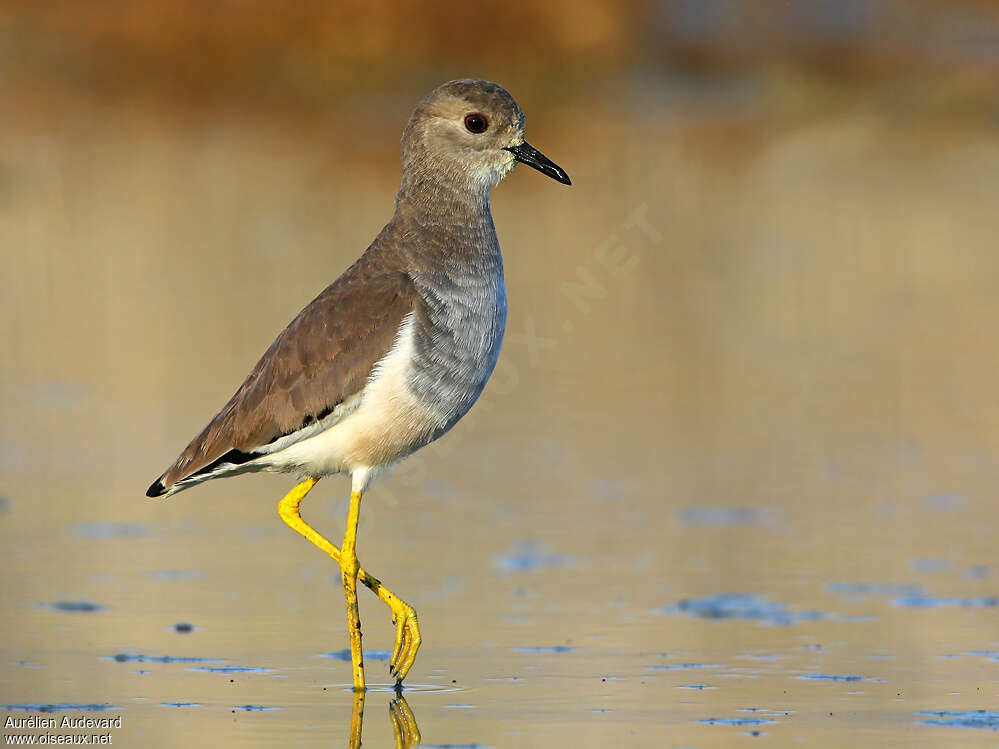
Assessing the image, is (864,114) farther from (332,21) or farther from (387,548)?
(387,548)

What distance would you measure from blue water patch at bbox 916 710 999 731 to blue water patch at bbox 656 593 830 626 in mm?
1333

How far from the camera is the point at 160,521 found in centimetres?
911

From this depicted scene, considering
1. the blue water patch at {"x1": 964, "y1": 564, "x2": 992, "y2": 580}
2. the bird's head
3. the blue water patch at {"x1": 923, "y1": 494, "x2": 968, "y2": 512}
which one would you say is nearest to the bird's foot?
the bird's head

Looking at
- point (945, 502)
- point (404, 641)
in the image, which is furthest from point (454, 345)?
point (945, 502)

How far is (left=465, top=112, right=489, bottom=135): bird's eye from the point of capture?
24.5 feet

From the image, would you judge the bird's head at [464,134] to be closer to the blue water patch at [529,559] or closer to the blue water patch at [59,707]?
the blue water patch at [529,559]

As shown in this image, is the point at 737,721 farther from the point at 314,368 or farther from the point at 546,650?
the point at 314,368

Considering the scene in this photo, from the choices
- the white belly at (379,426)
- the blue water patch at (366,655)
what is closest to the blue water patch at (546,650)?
the blue water patch at (366,655)

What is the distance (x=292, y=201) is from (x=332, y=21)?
13.7m

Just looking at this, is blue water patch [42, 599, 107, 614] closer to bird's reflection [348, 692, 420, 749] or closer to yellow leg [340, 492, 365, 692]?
yellow leg [340, 492, 365, 692]

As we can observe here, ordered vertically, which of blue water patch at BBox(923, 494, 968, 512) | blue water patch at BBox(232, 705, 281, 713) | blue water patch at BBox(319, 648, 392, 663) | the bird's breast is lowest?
blue water patch at BBox(232, 705, 281, 713)

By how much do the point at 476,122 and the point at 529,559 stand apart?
2.04 m

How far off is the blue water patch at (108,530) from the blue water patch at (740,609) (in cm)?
265

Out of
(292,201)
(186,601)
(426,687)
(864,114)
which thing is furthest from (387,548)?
(864,114)
